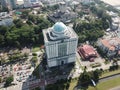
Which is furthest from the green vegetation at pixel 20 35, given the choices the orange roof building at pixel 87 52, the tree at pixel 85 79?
the tree at pixel 85 79

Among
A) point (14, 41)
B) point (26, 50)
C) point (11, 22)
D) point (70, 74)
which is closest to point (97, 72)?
point (70, 74)

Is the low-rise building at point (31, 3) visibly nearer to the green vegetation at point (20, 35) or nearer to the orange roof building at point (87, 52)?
the green vegetation at point (20, 35)

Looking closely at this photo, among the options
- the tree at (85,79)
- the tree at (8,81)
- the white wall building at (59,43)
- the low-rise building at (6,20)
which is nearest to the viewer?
the white wall building at (59,43)

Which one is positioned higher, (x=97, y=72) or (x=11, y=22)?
(x=11, y=22)

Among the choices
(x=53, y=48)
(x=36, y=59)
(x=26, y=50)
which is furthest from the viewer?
(x=26, y=50)

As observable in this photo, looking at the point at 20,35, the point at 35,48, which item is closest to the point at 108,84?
the point at 35,48

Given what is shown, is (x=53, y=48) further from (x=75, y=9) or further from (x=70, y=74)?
(x=75, y=9)
